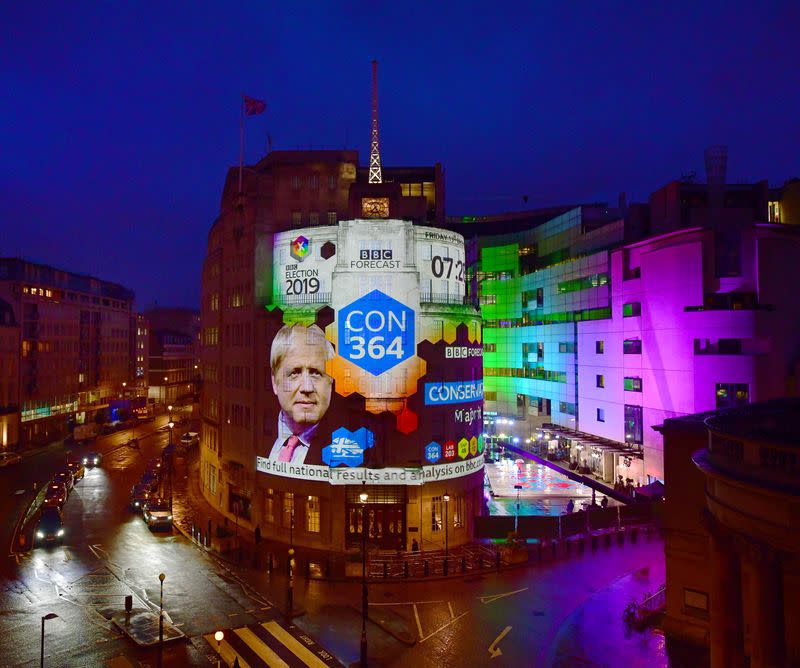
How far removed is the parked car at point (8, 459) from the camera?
2862 inches

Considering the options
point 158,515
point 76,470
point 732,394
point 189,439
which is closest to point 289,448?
point 158,515

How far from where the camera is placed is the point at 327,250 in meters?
43.1

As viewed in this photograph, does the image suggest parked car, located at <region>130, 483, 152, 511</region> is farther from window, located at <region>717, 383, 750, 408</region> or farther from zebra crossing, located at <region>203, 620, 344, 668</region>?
window, located at <region>717, 383, 750, 408</region>

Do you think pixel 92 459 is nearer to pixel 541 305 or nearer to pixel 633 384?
pixel 541 305

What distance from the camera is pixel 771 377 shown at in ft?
169

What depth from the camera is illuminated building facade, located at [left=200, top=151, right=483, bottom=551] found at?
1645 inches

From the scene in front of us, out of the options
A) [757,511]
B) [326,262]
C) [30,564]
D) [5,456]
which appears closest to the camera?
[757,511]

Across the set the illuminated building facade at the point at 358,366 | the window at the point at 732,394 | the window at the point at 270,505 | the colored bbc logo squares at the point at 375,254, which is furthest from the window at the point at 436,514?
the window at the point at 732,394

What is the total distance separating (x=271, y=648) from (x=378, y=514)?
16255mm

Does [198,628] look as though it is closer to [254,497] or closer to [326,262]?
[254,497]

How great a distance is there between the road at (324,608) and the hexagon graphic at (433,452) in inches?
341

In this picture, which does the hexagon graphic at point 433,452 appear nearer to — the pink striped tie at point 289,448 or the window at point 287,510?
the pink striped tie at point 289,448

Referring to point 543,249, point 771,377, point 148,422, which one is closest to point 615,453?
point 771,377

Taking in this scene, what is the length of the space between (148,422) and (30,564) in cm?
8675
